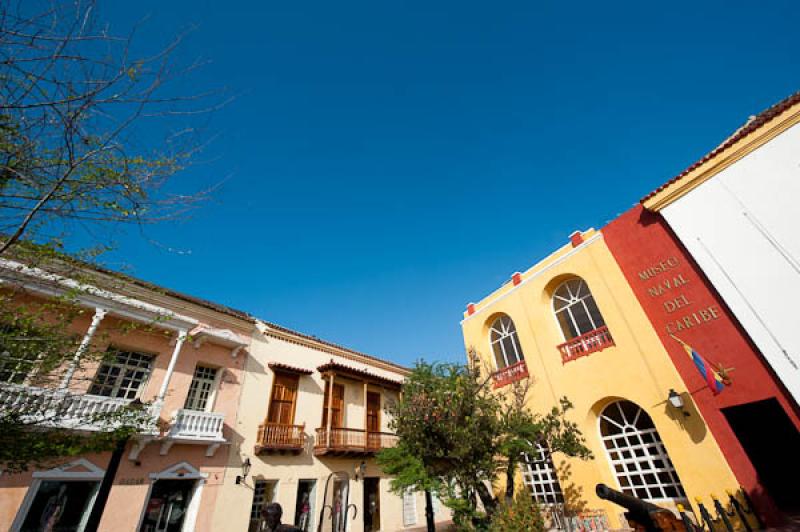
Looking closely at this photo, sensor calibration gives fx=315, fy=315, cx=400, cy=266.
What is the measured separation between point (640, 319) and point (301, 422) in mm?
12700

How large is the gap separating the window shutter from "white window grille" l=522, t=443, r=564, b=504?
6.13 metres

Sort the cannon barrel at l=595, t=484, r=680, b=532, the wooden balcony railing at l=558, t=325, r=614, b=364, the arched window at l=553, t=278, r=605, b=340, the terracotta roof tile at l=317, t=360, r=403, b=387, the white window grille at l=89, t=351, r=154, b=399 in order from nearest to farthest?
the cannon barrel at l=595, t=484, r=680, b=532 → the white window grille at l=89, t=351, r=154, b=399 → the wooden balcony railing at l=558, t=325, r=614, b=364 → the arched window at l=553, t=278, r=605, b=340 → the terracotta roof tile at l=317, t=360, r=403, b=387

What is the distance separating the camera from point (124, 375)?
378 inches

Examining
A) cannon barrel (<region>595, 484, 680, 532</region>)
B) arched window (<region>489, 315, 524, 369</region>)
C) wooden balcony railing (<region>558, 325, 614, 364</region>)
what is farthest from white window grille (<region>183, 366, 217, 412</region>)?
A: wooden balcony railing (<region>558, 325, 614, 364</region>)

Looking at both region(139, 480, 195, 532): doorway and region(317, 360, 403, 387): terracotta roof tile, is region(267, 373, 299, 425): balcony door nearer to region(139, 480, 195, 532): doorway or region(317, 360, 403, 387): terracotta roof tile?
region(317, 360, 403, 387): terracotta roof tile

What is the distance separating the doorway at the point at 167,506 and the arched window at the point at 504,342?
12.1m

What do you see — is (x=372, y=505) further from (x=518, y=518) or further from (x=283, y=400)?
(x=518, y=518)

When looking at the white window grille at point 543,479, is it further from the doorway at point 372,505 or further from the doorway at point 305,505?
the doorway at point 305,505

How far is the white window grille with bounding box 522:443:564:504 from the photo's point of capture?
10.6m

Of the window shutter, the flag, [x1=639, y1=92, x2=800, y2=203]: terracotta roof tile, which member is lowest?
the window shutter

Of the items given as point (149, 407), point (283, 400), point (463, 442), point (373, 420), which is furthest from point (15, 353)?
point (373, 420)

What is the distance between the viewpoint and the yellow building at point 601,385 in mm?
8000

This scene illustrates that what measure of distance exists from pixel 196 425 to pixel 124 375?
262cm

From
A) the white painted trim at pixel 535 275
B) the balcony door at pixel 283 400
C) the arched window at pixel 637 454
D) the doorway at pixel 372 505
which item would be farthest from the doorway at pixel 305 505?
the arched window at pixel 637 454
